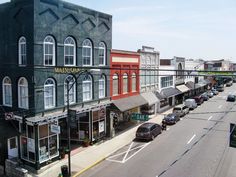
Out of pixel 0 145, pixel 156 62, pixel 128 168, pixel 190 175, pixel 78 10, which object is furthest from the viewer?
pixel 156 62

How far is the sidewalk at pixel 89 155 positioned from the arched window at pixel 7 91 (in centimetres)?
653

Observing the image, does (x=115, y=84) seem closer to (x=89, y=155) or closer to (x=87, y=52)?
(x=87, y=52)

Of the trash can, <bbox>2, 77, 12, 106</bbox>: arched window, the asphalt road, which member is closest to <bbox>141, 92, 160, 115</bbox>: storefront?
the asphalt road

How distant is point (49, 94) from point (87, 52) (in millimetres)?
6102

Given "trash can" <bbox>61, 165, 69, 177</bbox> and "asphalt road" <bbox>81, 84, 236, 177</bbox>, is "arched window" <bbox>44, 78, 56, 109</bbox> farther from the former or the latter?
"asphalt road" <bbox>81, 84, 236, 177</bbox>

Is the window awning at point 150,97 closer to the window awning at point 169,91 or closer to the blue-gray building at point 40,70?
the window awning at point 169,91

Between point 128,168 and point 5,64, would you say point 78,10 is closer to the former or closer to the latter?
point 5,64

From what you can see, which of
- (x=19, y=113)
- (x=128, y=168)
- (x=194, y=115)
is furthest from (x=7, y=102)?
(x=194, y=115)

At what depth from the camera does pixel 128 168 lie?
65.1ft

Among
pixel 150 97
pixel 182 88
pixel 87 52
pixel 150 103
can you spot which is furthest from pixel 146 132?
pixel 182 88

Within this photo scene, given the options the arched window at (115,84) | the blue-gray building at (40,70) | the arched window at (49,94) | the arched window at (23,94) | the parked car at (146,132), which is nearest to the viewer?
the blue-gray building at (40,70)

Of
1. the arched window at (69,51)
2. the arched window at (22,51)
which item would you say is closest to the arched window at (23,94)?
the arched window at (22,51)

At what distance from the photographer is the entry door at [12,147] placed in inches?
843

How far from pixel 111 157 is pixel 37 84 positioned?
8469 mm
